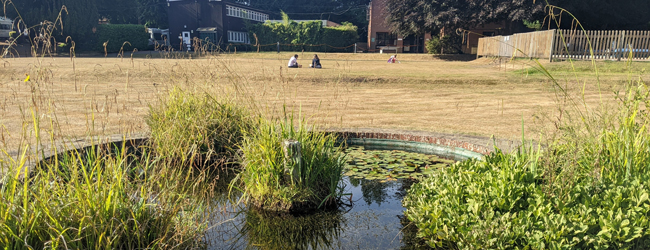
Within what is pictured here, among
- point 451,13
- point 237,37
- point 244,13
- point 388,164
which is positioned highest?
point 244,13

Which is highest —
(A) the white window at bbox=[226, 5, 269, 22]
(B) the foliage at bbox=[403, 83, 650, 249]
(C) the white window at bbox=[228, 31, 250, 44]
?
(A) the white window at bbox=[226, 5, 269, 22]

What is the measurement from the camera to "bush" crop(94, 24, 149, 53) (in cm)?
3156

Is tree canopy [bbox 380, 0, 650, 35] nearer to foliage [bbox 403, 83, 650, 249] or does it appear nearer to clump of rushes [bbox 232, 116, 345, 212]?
foliage [bbox 403, 83, 650, 249]

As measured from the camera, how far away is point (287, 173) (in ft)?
12.0

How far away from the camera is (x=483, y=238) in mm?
2580

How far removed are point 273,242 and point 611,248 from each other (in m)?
2.13

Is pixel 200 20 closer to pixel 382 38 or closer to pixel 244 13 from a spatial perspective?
pixel 244 13

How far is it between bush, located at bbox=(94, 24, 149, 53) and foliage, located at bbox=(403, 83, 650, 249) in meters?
32.4

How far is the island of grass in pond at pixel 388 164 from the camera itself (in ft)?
15.3

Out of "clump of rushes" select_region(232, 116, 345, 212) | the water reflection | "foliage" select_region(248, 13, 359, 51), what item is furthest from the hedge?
the water reflection

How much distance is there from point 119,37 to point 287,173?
109ft

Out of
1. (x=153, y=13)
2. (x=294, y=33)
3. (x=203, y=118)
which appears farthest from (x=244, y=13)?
(x=203, y=118)

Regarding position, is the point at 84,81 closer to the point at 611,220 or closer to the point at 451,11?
the point at 611,220

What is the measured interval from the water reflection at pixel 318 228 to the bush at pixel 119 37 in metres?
31.2
